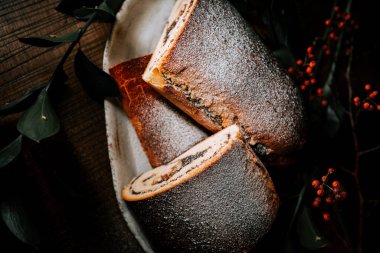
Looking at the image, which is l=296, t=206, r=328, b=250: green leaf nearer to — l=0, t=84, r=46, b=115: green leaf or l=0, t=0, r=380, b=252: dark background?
l=0, t=0, r=380, b=252: dark background

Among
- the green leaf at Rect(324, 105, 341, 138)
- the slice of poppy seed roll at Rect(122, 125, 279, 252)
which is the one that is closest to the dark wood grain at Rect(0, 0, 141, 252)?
the slice of poppy seed roll at Rect(122, 125, 279, 252)

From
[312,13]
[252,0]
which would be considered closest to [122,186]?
[252,0]

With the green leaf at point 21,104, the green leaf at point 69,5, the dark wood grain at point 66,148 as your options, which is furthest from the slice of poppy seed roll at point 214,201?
the green leaf at point 69,5

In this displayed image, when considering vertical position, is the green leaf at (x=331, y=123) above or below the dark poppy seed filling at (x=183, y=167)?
below

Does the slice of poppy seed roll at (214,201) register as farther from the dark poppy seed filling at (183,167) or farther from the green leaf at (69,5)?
the green leaf at (69,5)

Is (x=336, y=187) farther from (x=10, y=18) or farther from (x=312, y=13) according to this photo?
(x=10, y=18)

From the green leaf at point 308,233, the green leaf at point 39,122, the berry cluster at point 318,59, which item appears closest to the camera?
the green leaf at point 39,122
